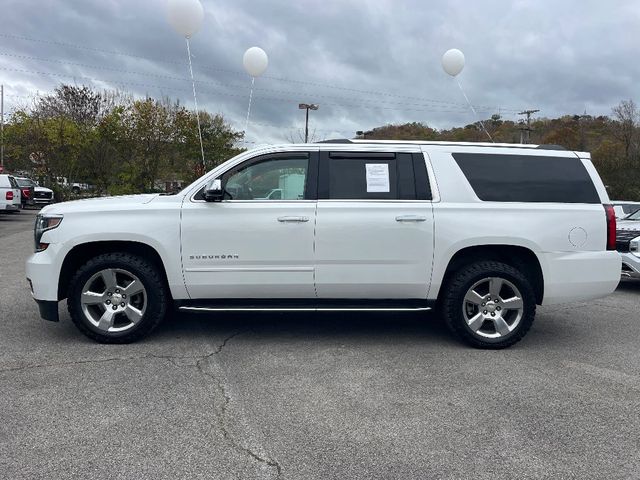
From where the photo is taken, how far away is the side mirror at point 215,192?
442 centimetres

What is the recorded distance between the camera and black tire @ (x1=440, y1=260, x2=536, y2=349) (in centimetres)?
464

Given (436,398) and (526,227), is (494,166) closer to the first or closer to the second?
(526,227)

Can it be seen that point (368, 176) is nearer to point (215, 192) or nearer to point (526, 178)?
point (215, 192)

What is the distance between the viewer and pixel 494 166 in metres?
4.77

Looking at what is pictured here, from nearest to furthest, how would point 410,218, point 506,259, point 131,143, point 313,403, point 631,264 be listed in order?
point 313,403
point 410,218
point 506,259
point 631,264
point 131,143

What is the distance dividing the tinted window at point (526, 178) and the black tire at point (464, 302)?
0.67 metres

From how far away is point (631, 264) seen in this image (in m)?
7.48

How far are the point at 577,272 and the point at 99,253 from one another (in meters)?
4.46

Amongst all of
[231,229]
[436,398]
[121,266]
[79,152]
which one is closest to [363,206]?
[231,229]

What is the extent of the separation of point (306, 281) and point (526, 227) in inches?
81.7

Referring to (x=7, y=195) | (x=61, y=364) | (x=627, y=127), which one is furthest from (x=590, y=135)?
(x=61, y=364)

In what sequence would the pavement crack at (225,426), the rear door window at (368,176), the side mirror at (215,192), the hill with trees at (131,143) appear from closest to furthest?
1. the pavement crack at (225,426)
2. the side mirror at (215,192)
3. the rear door window at (368,176)
4. the hill with trees at (131,143)

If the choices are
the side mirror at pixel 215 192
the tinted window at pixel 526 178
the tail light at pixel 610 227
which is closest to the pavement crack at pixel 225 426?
the side mirror at pixel 215 192

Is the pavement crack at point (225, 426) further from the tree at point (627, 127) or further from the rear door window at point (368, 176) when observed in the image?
the tree at point (627, 127)
